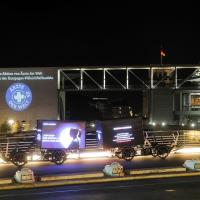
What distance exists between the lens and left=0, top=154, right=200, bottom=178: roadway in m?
21.4

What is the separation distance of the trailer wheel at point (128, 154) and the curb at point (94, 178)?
3.77 meters

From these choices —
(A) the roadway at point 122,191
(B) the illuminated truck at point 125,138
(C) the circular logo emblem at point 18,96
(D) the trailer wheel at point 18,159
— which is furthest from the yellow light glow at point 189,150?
(C) the circular logo emblem at point 18,96

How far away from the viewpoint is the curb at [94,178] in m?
18.1

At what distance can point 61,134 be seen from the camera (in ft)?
76.5

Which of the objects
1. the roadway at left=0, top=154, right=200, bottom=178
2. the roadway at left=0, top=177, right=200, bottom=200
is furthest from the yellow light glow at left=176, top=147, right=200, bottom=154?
the roadway at left=0, top=177, right=200, bottom=200

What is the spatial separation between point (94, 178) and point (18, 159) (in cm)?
481

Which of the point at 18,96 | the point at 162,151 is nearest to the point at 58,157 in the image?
the point at 162,151

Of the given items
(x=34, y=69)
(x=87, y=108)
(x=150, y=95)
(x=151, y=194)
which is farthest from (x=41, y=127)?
(x=87, y=108)

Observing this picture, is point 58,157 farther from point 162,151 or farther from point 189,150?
point 189,150

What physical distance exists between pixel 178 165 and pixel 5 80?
3570 centimetres

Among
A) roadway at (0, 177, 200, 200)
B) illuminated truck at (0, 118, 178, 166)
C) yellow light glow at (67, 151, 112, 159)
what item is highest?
illuminated truck at (0, 118, 178, 166)

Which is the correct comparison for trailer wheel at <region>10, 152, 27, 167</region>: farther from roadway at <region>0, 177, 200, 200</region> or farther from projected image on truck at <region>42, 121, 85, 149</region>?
roadway at <region>0, 177, 200, 200</region>

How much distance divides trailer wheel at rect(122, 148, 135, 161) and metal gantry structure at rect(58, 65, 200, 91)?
32.9m

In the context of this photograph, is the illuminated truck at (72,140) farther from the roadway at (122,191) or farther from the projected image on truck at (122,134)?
the roadway at (122,191)
